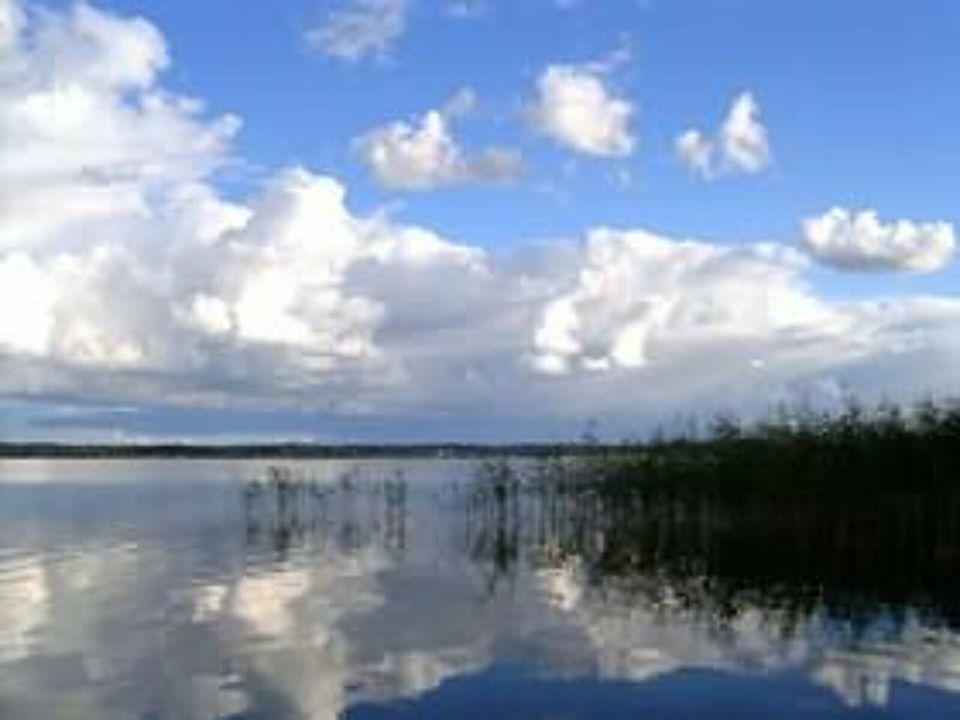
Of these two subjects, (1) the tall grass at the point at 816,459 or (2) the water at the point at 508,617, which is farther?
(1) the tall grass at the point at 816,459

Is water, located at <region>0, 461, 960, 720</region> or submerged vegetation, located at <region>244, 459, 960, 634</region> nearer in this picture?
water, located at <region>0, 461, 960, 720</region>

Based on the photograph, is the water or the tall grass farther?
the tall grass

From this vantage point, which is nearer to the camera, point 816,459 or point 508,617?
point 508,617

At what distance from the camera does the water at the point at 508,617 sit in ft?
65.8

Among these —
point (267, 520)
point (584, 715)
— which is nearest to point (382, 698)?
point (584, 715)

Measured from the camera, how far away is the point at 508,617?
94.4 ft

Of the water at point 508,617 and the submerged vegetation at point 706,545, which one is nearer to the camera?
the water at point 508,617

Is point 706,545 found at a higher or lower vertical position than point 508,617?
higher

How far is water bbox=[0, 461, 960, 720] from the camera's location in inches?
789

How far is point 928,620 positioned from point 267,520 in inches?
1302

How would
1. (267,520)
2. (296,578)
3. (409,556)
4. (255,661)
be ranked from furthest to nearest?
(267,520)
(409,556)
(296,578)
(255,661)

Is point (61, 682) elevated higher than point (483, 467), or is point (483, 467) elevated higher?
point (483, 467)

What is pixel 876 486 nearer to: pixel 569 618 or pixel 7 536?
pixel 569 618

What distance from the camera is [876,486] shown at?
37156 millimetres
